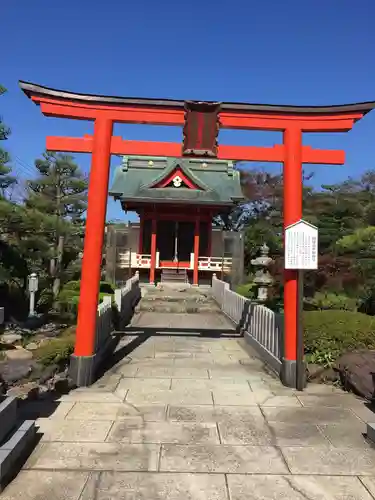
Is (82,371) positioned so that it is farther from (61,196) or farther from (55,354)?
(61,196)

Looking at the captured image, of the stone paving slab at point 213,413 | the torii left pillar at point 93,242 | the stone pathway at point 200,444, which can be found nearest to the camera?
the stone pathway at point 200,444

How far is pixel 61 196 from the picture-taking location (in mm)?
25031

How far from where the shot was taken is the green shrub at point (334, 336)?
21.4ft

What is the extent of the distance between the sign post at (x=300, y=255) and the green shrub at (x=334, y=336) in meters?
0.69

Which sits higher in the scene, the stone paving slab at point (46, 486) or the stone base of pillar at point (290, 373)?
the stone base of pillar at point (290, 373)

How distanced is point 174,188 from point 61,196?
22.5ft

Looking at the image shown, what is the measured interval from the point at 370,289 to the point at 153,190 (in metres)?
15.3

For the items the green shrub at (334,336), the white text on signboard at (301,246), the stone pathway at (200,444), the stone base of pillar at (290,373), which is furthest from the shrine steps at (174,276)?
the white text on signboard at (301,246)

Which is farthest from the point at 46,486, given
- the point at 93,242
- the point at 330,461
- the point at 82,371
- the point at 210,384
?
the point at 93,242

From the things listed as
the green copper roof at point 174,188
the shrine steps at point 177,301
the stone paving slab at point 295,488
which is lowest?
the stone paving slab at point 295,488

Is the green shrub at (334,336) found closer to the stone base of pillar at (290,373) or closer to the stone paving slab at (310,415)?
the stone base of pillar at (290,373)

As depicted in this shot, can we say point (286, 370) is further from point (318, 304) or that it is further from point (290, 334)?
point (318, 304)

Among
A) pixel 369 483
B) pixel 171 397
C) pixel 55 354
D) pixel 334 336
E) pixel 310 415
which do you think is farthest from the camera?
pixel 55 354

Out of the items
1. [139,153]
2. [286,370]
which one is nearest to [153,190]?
[139,153]
